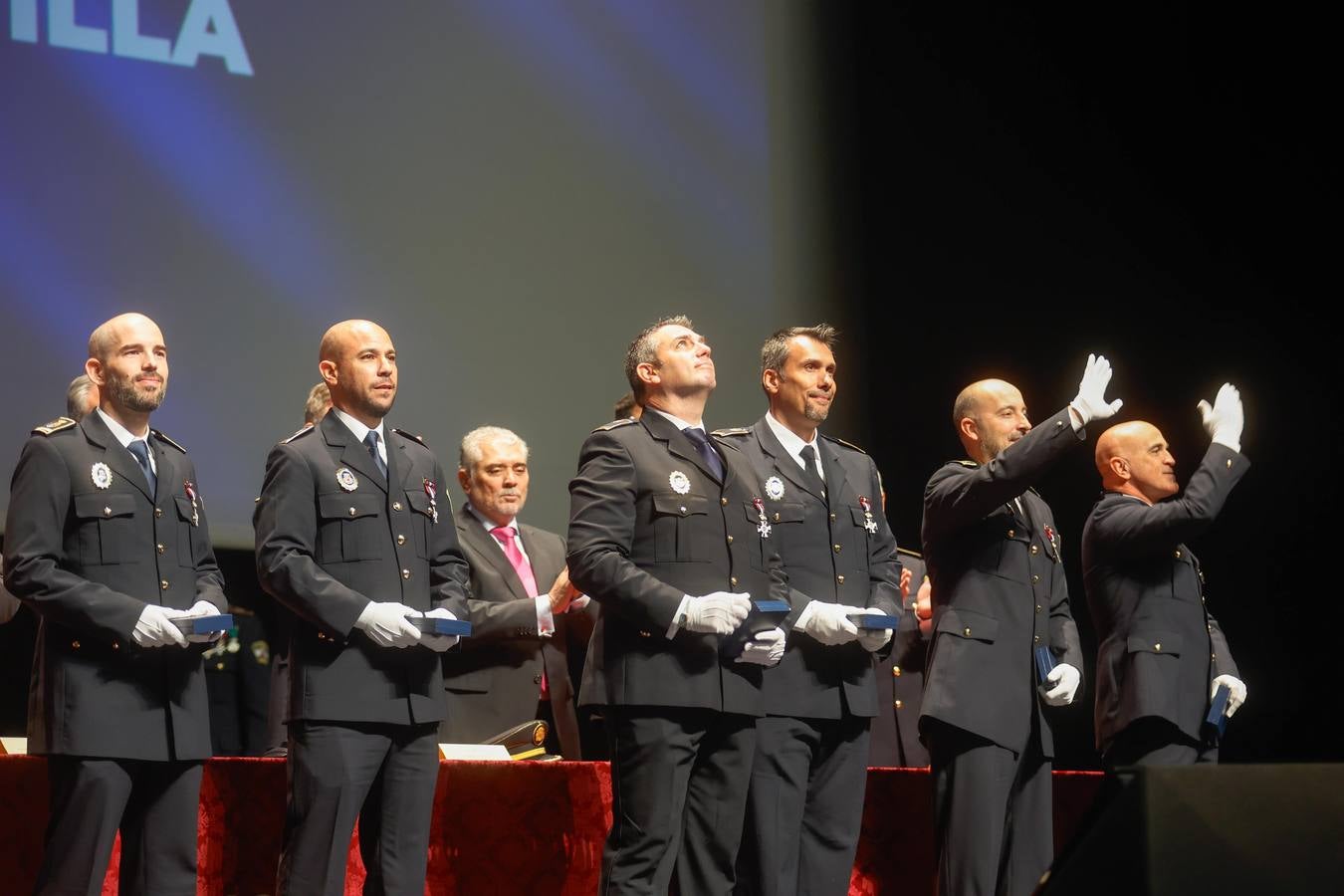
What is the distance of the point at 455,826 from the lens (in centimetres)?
418

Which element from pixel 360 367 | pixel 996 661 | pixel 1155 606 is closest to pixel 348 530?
pixel 360 367

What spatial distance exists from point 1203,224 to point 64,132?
475 cm

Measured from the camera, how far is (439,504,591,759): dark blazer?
4.70m

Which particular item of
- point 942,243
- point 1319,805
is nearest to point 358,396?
point 1319,805

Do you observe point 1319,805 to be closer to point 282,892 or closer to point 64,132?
point 282,892

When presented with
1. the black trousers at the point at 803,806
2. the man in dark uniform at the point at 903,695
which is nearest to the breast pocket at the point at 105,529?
the black trousers at the point at 803,806

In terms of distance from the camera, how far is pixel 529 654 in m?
4.91

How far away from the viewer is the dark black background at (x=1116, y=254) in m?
6.53

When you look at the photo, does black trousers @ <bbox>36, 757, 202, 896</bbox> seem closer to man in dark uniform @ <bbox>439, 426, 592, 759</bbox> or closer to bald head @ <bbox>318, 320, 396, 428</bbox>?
bald head @ <bbox>318, 320, 396, 428</bbox>

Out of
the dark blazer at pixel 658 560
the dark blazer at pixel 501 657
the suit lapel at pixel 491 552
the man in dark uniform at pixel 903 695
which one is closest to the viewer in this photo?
the dark blazer at pixel 658 560

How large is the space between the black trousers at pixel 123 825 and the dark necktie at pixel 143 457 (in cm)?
70

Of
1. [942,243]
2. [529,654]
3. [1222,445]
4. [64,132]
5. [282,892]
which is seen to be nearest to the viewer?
[282,892]

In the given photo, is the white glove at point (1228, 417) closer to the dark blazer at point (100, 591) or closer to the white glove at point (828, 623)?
the white glove at point (828, 623)

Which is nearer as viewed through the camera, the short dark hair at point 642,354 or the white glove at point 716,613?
the white glove at point 716,613
